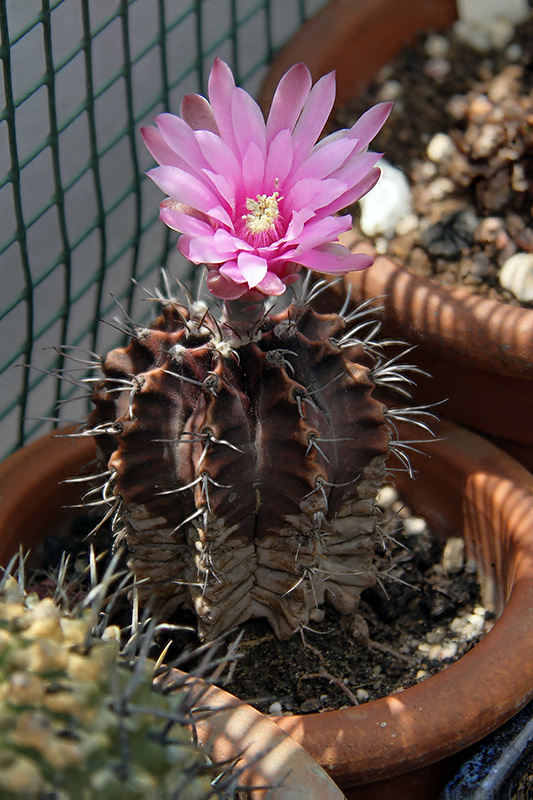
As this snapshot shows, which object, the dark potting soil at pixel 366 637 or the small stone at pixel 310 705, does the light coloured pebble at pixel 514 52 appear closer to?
the dark potting soil at pixel 366 637

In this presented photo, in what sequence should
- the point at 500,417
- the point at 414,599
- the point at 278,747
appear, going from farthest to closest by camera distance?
the point at 500,417, the point at 414,599, the point at 278,747

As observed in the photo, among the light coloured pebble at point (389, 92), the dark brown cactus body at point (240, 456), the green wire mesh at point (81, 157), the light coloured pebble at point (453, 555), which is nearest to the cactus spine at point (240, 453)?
the dark brown cactus body at point (240, 456)

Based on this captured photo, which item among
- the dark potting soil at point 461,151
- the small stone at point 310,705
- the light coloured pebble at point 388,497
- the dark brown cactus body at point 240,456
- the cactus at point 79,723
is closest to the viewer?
the cactus at point 79,723

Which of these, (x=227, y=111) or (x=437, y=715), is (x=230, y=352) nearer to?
(x=227, y=111)

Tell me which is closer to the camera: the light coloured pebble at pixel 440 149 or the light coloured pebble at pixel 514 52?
the light coloured pebble at pixel 440 149


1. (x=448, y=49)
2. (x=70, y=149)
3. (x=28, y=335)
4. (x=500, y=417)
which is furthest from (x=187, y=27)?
(x=500, y=417)

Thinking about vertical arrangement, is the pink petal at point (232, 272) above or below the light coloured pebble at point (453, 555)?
above
